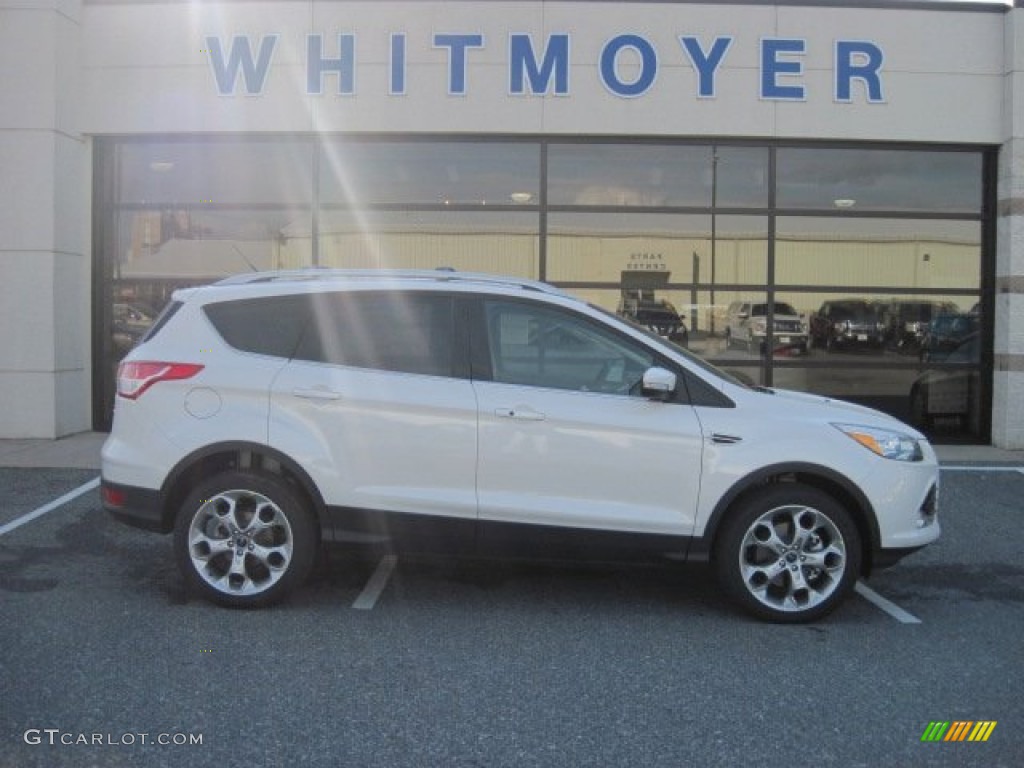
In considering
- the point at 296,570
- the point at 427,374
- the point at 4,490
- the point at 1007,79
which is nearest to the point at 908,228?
the point at 1007,79

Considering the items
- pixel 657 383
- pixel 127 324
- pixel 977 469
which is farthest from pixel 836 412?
pixel 127 324

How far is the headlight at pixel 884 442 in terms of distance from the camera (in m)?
5.04

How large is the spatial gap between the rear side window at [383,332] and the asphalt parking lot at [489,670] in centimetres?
136

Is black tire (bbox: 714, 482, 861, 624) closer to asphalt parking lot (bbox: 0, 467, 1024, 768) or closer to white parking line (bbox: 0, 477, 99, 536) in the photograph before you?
asphalt parking lot (bbox: 0, 467, 1024, 768)

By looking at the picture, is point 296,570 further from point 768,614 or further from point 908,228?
point 908,228

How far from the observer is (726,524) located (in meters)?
5.00

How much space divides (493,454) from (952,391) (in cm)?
855

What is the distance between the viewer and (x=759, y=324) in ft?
37.3

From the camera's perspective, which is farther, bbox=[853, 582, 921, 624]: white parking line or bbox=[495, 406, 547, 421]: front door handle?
bbox=[853, 582, 921, 624]: white parking line

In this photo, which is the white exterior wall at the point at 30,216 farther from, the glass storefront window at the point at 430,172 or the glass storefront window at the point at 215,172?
the glass storefront window at the point at 430,172

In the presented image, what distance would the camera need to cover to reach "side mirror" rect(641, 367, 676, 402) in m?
4.84

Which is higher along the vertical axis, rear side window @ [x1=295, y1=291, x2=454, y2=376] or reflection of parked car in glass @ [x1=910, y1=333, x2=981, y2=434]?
rear side window @ [x1=295, y1=291, x2=454, y2=376]

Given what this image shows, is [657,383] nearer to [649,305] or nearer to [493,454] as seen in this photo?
[493,454]

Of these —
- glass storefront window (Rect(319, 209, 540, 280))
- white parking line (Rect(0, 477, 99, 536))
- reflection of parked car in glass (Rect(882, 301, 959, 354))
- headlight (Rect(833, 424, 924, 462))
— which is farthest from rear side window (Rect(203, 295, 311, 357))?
reflection of parked car in glass (Rect(882, 301, 959, 354))
